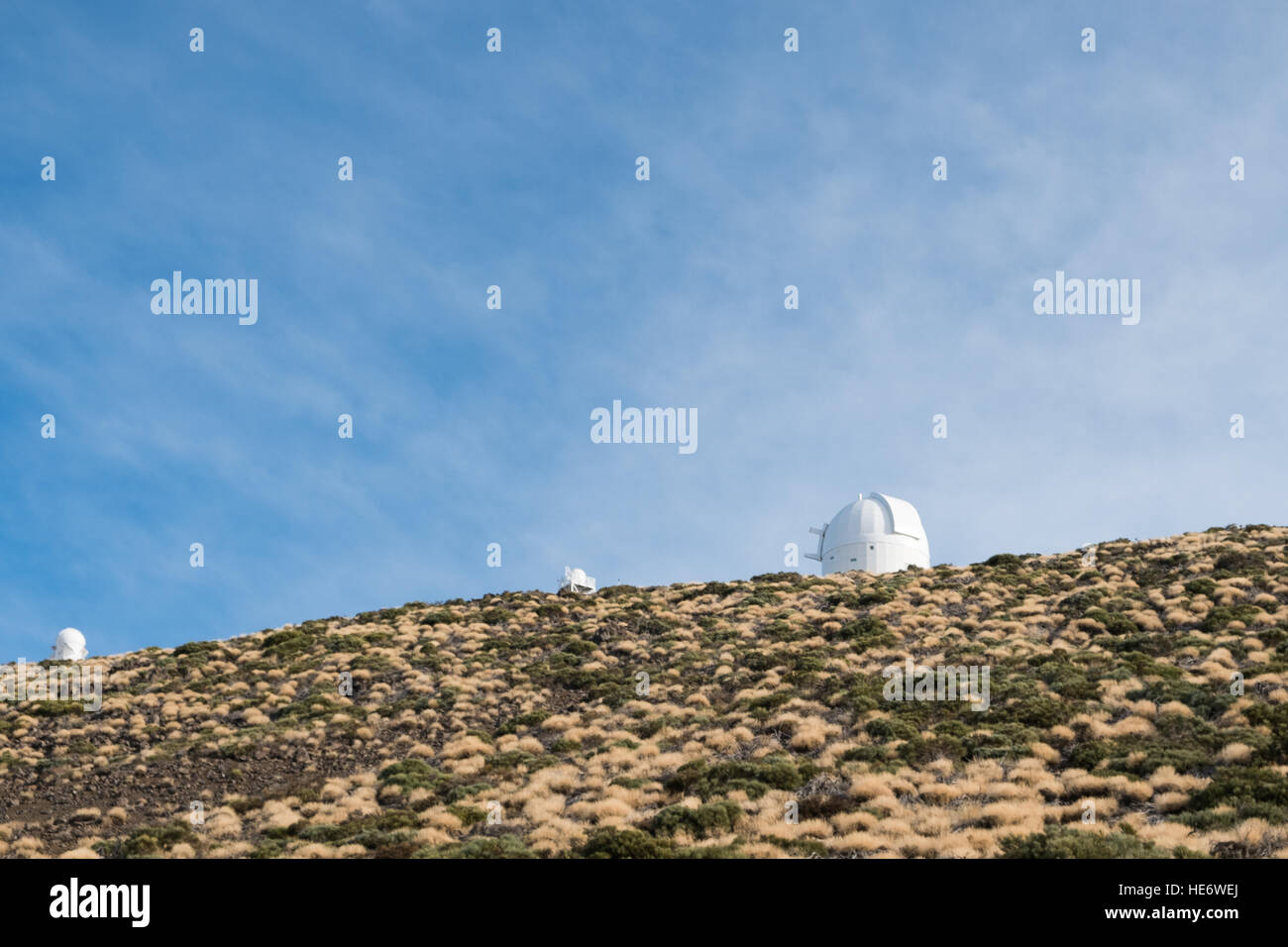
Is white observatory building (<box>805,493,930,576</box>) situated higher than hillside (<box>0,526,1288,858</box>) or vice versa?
white observatory building (<box>805,493,930,576</box>)

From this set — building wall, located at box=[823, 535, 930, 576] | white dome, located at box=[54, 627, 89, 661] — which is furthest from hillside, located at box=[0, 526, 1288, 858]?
white dome, located at box=[54, 627, 89, 661]

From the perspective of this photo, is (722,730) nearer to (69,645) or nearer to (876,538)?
(876,538)

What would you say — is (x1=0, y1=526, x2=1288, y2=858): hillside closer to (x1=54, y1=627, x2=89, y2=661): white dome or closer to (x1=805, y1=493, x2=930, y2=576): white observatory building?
(x1=805, y1=493, x2=930, y2=576): white observatory building

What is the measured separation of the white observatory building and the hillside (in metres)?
10.6

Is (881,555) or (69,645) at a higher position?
(881,555)

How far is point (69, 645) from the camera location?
5072 cm

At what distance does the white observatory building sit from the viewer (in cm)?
4891

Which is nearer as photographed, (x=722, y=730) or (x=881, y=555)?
(x=722, y=730)

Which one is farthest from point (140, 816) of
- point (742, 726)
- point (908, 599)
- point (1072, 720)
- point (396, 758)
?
point (908, 599)

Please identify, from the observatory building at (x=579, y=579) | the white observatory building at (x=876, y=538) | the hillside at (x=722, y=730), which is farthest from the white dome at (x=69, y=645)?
the white observatory building at (x=876, y=538)

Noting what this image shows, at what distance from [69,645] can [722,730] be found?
4388cm

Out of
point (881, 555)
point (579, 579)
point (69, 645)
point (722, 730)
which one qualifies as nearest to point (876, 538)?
point (881, 555)

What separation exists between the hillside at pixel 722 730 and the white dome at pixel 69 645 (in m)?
17.3
